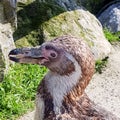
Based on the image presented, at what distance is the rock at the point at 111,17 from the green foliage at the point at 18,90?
2.59 meters

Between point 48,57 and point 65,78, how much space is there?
24cm

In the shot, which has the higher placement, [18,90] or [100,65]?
[100,65]

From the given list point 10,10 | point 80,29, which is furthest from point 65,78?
point 80,29

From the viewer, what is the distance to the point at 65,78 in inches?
150

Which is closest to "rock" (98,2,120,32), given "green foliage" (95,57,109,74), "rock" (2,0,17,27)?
"green foliage" (95,57,109,74)

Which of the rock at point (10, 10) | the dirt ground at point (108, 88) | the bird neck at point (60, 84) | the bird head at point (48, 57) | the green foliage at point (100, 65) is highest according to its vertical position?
the rock at point (10, 10)

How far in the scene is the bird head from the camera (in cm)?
378

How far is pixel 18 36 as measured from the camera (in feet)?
24.3

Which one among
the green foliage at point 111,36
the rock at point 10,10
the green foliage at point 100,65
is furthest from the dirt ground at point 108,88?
the rock at point 10,10

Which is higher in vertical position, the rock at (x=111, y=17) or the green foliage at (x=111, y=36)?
the rock at (x=111, y=17)

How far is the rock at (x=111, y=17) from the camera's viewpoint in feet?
29.5

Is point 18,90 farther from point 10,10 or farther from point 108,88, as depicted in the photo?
point 108,88

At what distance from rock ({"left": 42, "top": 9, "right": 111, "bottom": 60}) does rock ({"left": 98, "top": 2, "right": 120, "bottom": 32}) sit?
2.99ft

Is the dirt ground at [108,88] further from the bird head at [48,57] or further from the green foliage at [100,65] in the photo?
the bird head at [48,57]
